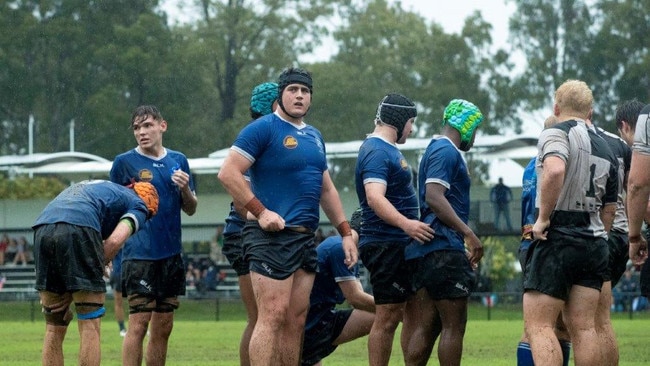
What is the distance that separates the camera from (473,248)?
448 inches

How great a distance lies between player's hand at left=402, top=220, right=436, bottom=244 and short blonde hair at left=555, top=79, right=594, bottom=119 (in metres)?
1.59

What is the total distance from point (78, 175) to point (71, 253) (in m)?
33.1

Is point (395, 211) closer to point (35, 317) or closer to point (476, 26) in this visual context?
point (35, 317)

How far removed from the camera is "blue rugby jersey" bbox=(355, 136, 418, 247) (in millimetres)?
11602

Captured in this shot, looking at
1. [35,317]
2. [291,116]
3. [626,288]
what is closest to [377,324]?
[291,116]

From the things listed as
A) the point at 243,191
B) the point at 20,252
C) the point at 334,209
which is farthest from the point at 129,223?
the point at 20,252

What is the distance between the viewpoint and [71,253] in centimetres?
1037

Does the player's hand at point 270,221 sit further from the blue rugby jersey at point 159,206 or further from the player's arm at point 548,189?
the blue rugby jersey at point 159,206

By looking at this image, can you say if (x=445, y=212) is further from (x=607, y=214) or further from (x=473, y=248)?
(x=607, y=214)

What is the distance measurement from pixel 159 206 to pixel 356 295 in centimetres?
190

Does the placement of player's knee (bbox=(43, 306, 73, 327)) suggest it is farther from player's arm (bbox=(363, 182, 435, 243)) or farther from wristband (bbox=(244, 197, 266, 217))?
player's arm (bbox=(363, 182, 435, 243))

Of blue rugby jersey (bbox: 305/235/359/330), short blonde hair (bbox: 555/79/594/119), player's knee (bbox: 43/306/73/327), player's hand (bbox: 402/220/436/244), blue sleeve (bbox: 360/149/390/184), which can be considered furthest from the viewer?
blue rugby jersey (bbox: 305/235/359/330)

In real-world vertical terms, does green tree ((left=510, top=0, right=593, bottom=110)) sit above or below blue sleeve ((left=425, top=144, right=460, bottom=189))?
above

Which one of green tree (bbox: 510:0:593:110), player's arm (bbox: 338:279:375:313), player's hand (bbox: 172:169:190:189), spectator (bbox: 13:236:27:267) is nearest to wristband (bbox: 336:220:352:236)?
player's arm (bbox: 338:279:375:313)
